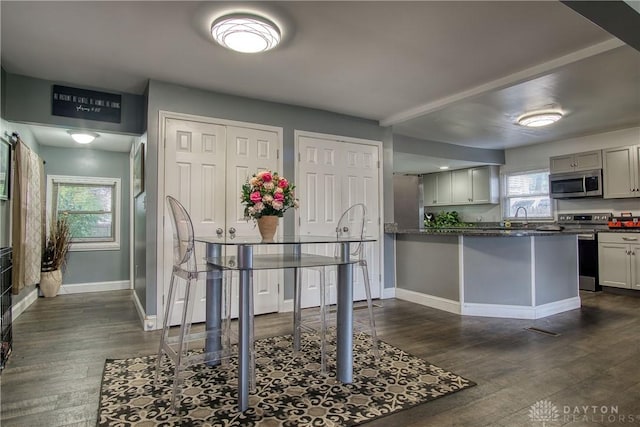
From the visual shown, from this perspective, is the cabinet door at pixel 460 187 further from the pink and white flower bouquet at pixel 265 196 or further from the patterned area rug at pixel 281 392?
the pink and white flower bouquet at pixel 265 196

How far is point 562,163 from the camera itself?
5.95 m

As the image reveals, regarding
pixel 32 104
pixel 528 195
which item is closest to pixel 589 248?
pixel 528 195

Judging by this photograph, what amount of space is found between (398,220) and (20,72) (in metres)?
5.01

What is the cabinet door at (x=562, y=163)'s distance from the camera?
5.83 metres

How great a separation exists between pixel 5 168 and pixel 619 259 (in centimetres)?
745

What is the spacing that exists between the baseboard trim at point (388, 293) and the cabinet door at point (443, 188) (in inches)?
147

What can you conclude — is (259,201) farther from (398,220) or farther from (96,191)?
(96,191)

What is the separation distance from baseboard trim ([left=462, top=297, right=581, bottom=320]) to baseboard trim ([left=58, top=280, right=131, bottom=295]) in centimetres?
510

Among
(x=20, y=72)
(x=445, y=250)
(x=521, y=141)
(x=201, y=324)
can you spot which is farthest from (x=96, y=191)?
(x=521, y=141)

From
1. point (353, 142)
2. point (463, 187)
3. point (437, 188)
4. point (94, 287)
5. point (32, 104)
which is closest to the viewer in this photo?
point (32, 104)

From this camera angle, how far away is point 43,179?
5008 millimetres

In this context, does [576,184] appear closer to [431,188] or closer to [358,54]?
[431,188]

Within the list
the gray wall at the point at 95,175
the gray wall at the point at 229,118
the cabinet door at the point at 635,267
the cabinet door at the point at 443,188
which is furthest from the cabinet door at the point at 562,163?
the gray wall at the point at 95,175

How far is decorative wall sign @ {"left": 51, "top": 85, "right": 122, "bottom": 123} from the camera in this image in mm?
3424
